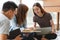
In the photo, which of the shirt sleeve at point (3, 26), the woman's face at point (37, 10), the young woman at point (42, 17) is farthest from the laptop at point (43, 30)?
the shirt sleeve at point (3, 26)

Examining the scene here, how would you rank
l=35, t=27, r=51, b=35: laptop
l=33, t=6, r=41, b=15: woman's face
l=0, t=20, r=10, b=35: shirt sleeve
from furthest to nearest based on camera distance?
1. l=33, t=6, r=41, b=15: woman's face
2. l=35, t=27, r=51, b=35: laptop
3. l=0, t=20, r=10, b=35: shirt sleeve

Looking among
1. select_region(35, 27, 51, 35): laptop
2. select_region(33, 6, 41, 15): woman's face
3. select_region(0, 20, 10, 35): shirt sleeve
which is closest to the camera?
select_region(0, 20, 10, 35): shirt sleeve

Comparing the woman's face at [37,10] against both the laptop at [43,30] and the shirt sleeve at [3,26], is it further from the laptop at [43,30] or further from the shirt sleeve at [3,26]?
the shirt sleeve at [3,26]

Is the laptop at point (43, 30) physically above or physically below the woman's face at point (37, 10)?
below

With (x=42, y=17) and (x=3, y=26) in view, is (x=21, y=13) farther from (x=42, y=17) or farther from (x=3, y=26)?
(x=3, y=26)

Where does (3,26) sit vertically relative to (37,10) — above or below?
below

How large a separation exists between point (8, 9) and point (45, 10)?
5.24 ft

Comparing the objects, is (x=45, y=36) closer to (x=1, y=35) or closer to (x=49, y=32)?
(x=49, y=32)

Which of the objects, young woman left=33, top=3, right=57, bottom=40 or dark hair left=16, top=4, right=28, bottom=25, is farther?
young woman left=33, top=3, right=57, bottom=40

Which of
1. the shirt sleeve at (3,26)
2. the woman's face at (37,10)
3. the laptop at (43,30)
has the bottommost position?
the laptop at (43,30)

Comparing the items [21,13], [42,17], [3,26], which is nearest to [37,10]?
[42,17]

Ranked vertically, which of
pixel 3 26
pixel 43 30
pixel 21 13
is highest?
pixel 21 13

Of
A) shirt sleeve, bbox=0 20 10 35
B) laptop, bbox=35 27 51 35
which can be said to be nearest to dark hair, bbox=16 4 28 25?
laptop, bbox=35 27 51 35

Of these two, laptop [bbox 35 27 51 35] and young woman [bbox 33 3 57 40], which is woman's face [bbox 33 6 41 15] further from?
laptop [bbox 35 27 51 35]
